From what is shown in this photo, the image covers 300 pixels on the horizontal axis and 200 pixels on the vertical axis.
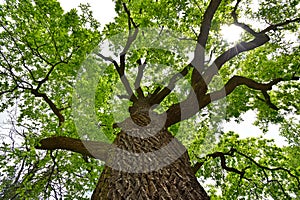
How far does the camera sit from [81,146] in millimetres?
5211

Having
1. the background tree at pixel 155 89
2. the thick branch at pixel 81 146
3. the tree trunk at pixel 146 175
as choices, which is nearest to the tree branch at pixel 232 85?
the background tree at pixel 155 89

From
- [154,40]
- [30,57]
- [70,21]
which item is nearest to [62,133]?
[30,57]

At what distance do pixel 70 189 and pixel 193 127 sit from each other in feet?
20.1

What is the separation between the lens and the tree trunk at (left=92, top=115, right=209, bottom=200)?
8.45 feet

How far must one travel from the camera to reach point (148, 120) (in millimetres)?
5641

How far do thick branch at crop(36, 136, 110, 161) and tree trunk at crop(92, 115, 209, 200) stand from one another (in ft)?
3.27

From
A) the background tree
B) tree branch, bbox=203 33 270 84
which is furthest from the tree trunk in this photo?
tree branch, bbox=203 33 270 84

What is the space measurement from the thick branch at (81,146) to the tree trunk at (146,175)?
3.27 ft

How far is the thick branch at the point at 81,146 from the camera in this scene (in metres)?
5.07

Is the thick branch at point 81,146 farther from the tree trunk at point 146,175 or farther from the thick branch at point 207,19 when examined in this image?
the thick branch at point 207,19

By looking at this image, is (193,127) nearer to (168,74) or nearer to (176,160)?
(168,74)

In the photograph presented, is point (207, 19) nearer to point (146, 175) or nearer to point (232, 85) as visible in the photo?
point (232, 85)

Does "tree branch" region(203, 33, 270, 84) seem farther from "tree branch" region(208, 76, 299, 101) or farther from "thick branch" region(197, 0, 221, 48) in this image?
"thick branch" region(197, 0, 221, 48)

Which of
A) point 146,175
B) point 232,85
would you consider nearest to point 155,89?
point 232,85
